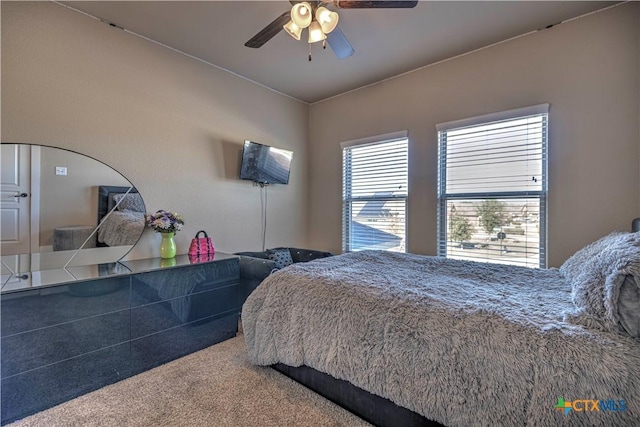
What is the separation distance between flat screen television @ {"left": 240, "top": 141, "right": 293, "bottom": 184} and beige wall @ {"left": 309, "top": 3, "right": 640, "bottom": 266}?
160 centimetres

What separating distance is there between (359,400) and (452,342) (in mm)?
687

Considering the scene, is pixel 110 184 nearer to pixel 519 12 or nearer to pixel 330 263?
pixel 330 263

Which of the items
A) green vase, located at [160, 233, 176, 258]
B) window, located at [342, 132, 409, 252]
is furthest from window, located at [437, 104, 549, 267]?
green vase, located at [160, 233, 176, 258]

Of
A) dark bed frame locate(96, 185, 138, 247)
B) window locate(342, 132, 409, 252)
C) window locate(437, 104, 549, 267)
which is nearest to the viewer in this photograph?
dark bed frame locate(96, 185, 138, 247)

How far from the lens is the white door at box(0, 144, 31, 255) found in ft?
6.28

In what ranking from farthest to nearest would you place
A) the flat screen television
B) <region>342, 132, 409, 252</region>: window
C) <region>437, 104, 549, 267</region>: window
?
<region>342, 132, 409, 252</region>: window, the flat screen television, <region>437, 104, 549, 267</region>: window

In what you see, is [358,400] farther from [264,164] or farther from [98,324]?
[264,164]

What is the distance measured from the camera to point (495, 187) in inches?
108

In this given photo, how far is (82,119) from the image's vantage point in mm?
2248

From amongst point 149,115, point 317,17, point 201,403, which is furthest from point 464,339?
point 149,115

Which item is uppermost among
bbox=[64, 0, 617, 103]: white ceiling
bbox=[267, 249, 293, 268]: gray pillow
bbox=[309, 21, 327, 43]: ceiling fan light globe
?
bbox=[64, 0, 617, 103]: white ceiling

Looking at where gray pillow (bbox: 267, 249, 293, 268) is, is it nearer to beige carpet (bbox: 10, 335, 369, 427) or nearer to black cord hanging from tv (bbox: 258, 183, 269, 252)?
black cord hanging from tv (bbox: 258, 183, 269, 252)

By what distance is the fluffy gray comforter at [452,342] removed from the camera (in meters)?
0.95

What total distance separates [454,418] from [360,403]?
0.55m
